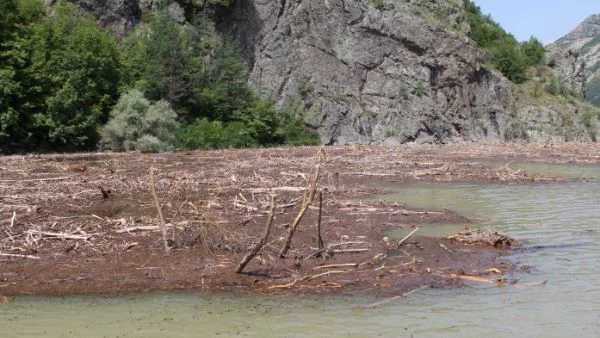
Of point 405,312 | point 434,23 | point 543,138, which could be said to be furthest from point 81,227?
point 543,138

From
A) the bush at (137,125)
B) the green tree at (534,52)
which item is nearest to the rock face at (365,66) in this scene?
the bush at (137,125)

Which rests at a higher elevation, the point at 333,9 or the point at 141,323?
the point at 333,9

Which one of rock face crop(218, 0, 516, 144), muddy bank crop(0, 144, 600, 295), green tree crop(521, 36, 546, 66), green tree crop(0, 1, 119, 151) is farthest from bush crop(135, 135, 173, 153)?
green tree crop(521, 36, 546, 66)

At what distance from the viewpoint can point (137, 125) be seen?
41125mm

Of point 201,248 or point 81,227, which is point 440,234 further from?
point 81,227

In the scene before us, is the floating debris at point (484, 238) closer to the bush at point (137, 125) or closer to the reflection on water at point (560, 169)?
the reflection on water at point (560, 169)

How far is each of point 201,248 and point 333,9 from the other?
62440mm

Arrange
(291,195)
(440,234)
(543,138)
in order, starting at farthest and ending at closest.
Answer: (543,138) < (291,195) < (440,234)

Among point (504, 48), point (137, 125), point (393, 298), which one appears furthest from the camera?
point (504, 48)

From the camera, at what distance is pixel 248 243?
10.5 meters

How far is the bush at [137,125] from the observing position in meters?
40.5

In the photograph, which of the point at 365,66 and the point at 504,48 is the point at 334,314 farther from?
the point at 504,48

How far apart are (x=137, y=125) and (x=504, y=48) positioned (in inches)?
2673

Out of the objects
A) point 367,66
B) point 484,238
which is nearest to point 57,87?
point 367,66
